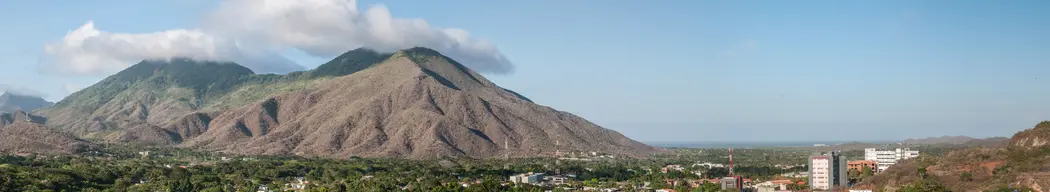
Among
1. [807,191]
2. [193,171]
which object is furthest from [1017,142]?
[193,171]

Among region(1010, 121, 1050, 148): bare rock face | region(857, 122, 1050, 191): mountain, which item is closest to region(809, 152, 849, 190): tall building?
region(857, 122, 1050, 191): mountain

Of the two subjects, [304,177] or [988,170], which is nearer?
[988,170]

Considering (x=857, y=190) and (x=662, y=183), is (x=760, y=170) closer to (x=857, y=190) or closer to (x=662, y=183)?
(x=662, y=183)

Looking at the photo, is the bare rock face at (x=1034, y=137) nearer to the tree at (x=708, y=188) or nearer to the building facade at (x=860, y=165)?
the building facade at (x=860, y=165)

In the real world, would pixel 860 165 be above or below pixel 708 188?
above

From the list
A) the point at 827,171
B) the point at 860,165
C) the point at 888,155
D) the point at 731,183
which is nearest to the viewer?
the point at 731,183

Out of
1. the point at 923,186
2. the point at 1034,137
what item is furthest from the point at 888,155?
the point at 923,186

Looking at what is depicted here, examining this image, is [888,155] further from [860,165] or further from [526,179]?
[526,179]

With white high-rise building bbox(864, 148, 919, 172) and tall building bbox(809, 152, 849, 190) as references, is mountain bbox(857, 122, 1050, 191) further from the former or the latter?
white high-rise building bbox(864, 148, 919, 172)
